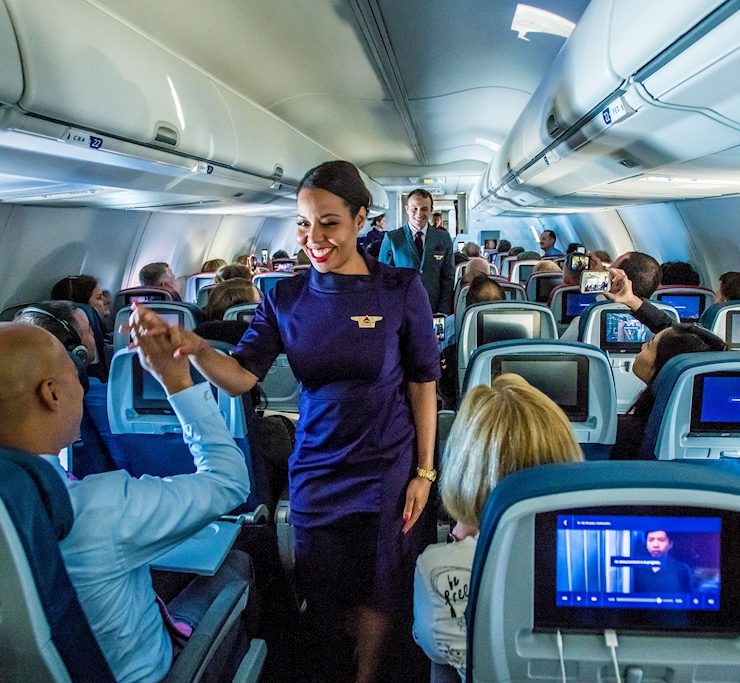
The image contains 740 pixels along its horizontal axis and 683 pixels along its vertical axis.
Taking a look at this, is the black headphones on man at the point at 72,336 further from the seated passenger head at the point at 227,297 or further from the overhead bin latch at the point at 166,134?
the overhead bin latch at the point at 166,134

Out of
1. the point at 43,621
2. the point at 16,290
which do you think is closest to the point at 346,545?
the point at 43,621

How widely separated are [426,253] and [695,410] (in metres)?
3.77

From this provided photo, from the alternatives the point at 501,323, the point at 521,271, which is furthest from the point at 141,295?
the point at 521,271

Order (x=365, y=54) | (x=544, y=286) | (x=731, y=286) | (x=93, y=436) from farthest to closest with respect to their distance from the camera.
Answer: (x=544, y=286) < (x=731, y=286) < (x=365, y=54) < (x=93, y=436)

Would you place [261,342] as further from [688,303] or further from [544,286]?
[544,286]

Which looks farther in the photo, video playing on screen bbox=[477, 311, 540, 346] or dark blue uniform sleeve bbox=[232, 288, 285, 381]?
video playing on screen bbox=[477, 311, 540, 346]

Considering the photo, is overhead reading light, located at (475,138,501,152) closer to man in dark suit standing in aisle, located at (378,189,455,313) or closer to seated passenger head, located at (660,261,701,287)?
seated passenger head, located at (660,261,701,287)

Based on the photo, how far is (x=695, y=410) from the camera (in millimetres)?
2418

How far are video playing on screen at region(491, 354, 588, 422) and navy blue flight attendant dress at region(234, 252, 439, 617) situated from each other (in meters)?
0.96

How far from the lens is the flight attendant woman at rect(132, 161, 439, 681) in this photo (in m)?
1.84

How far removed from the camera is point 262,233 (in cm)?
1628

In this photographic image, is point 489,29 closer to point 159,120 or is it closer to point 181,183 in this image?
point 159,120

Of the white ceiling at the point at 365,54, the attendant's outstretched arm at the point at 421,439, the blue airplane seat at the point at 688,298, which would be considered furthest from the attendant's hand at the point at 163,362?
the blue airplane seat at the point at 688,298

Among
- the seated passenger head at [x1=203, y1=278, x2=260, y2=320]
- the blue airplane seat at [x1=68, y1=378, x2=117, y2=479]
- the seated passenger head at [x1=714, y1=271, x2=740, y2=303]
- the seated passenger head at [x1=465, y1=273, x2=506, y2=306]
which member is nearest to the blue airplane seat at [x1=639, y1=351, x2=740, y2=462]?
the blue airplane seat at [x1=68, y1=378, x2=117, y2=479]
